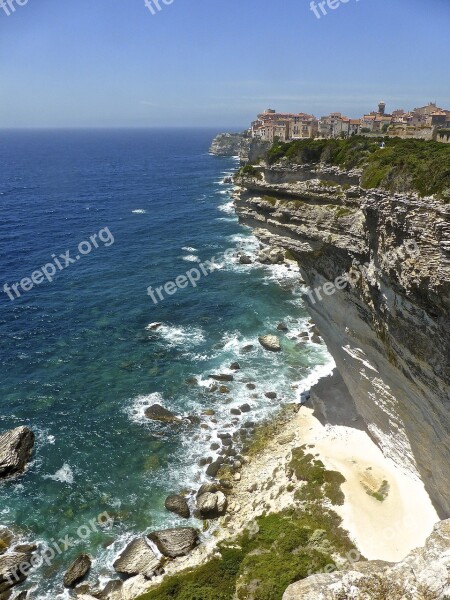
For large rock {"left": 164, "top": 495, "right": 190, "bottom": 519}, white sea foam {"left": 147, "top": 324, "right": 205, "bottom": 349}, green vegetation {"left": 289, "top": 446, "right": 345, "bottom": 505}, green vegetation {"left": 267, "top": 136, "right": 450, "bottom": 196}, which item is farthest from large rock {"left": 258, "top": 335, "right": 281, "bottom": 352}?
large rock {"left": 164, "top": 495, "right": 190, "bottom": 519}

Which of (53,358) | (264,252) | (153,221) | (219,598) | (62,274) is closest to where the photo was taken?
(219,598)

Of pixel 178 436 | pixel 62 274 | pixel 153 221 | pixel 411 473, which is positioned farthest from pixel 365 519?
pixel 153 221

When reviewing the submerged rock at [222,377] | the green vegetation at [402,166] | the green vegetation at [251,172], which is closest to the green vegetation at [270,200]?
the green vegetation at [251,172]

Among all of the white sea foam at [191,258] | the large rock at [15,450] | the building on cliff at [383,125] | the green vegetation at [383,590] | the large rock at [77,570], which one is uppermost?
the building on cliff at [383,125]

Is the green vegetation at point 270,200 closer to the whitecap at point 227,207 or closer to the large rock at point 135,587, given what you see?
the large rock at point 135,587

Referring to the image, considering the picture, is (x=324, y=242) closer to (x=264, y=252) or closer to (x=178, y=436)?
(x=178, y=436)

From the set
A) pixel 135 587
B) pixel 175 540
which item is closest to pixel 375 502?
pixel 175 540
